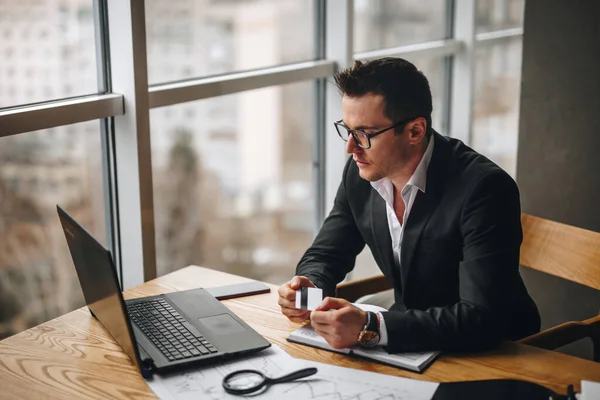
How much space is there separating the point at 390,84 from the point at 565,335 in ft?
2.58

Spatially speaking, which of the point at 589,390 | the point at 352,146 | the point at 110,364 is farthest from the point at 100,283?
the point at 589,390

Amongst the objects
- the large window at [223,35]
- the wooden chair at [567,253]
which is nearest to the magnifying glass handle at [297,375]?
the wooden chair at [567,253]

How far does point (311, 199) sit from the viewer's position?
3533mm

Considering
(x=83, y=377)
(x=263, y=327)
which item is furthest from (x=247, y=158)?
(x=83, y=377)

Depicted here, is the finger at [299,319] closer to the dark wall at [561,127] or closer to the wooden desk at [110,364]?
the wooden desk at [110,364]

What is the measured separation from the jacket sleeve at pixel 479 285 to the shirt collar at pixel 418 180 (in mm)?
146

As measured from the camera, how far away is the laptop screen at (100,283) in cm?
153

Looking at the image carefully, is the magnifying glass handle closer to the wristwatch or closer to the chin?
the wristwatch

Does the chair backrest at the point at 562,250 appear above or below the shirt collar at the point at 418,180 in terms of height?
below

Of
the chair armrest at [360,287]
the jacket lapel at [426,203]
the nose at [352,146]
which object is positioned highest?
the nose at [352,146]

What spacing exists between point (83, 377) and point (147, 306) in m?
0.34

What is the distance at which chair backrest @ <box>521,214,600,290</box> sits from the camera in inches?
85.7

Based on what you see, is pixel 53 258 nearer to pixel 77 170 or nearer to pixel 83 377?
pixel 77 170

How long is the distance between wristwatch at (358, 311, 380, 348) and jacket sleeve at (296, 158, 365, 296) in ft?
1.33
